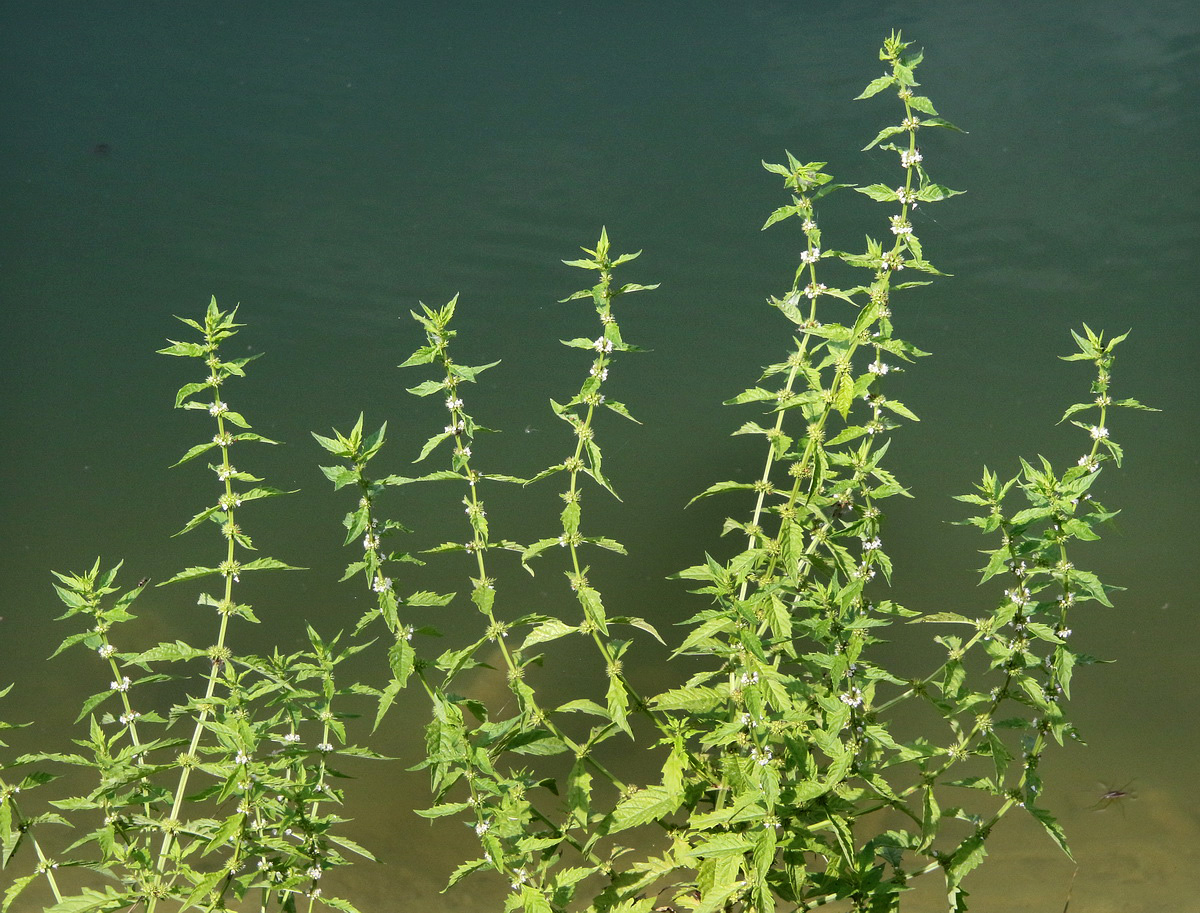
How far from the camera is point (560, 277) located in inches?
96.9

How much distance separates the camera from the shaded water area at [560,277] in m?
2.39

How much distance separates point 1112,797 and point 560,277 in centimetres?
186

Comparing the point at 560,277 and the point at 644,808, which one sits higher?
the point at 560,277

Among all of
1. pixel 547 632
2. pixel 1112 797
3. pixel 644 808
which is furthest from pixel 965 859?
pixel 1112 797

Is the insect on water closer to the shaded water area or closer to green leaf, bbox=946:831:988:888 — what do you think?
the shaded water area

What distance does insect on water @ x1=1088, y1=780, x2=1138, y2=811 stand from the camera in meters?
2.50

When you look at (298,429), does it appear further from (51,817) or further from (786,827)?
(786,827)

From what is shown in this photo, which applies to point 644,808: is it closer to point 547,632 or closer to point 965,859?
point 547,632

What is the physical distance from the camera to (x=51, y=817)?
5.45 feet

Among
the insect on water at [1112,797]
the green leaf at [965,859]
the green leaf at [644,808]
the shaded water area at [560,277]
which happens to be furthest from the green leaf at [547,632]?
the insect on water at [1112,797]

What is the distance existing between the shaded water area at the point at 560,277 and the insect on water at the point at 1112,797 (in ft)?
0.05

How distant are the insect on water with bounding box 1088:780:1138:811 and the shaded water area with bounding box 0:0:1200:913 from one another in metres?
0.02

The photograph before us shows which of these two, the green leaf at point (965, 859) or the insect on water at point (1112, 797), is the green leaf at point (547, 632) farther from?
the insect on water at point (1112, 797)

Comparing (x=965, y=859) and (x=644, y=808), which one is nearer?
(x=644, y=808)
